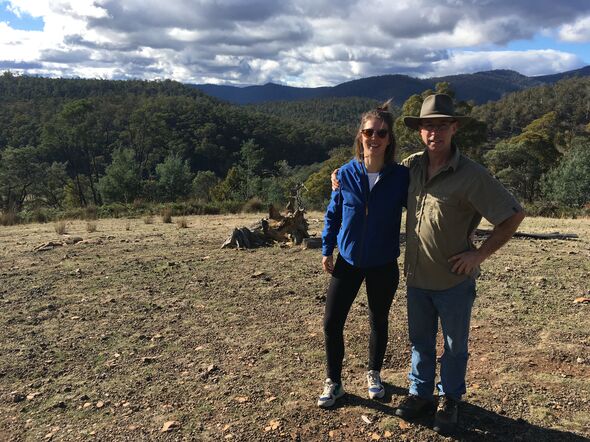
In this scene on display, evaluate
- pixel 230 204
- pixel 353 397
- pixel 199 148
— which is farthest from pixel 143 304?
pixel 199 148

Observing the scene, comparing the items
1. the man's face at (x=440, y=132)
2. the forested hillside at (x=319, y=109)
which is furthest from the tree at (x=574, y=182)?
the forested hillside at (x=319, y=109)

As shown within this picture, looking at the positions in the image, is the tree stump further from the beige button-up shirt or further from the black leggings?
the beige button-up shirt

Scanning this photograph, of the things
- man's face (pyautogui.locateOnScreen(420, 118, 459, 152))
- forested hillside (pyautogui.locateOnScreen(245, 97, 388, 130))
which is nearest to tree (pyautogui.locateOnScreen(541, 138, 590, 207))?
man's face (pyautogui.locateOnScreen(420, 118, 459, 152))

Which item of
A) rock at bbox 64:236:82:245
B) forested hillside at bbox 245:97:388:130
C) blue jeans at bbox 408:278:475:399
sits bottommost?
rock at bbox 64:236:82:245

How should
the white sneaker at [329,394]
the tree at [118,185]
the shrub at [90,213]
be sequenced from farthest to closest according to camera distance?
the tree at [118,185] < the shrub at [90,213] < the white sneaker at [329,394]

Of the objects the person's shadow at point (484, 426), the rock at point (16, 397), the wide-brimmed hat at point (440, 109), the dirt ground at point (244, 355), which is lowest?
the rock at point (16, 397)

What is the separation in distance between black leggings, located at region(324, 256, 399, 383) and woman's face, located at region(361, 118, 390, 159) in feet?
2.09

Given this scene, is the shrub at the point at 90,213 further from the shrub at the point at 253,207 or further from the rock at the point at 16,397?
the rock at the point at 16,397

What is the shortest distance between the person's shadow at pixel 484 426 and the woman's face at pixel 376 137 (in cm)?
155

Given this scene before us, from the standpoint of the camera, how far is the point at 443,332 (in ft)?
8.25

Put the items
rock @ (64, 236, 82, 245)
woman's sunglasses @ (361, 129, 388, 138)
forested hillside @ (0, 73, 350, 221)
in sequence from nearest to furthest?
woman's sunglasses @ (361, 129, 388, 138) < rock @ (64, 236, 82, 245) < forested hillside @ (0, 73, 350, 221)

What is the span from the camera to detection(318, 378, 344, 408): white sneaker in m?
2.92

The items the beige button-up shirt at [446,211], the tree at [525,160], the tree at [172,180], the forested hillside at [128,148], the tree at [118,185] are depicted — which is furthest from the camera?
the tree at [525,160]

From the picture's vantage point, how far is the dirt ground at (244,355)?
2.81m
